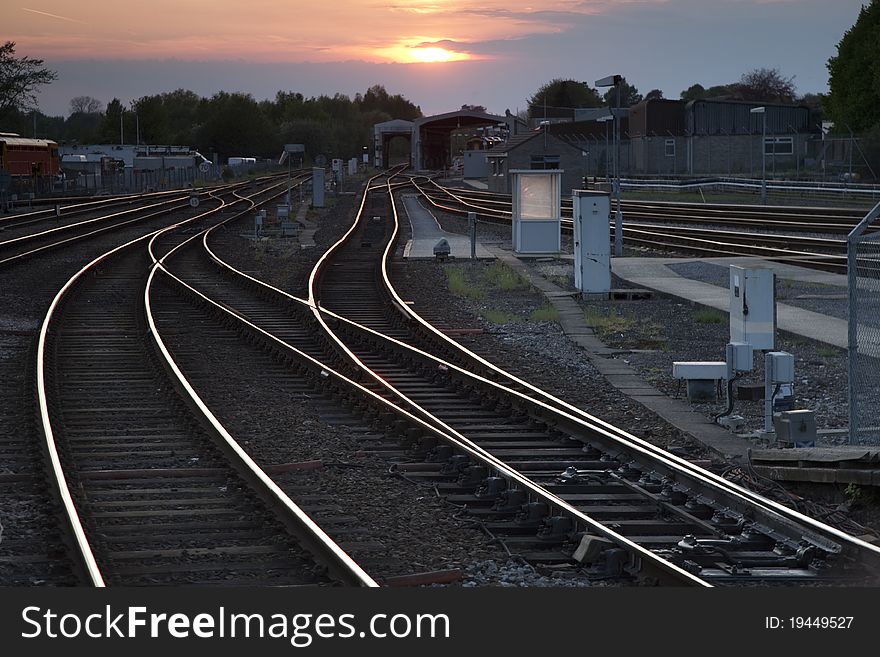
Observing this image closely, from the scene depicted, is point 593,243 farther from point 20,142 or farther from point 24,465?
point 20,142

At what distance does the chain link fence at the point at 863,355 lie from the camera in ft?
36.1

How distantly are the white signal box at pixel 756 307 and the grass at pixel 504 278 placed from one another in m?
12.7

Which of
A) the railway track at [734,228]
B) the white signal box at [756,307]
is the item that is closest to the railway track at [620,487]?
the white signal box at [756,307]

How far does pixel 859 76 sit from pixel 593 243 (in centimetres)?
7018

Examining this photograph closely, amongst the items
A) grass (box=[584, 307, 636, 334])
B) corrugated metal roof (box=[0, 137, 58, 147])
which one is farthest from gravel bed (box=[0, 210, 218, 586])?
corrugated metal roof (box=[0, 137, 58, 147])

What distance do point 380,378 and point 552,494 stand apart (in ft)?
17.5

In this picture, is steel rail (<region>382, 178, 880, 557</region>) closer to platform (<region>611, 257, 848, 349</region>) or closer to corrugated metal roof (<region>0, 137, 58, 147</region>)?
platform (<region>611, 257, 848, 349</region>)

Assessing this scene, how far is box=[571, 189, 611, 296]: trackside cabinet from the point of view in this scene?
23.6 m

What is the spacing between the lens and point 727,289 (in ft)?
82.5

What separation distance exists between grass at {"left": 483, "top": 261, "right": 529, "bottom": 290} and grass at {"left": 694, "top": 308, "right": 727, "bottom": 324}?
230 inches

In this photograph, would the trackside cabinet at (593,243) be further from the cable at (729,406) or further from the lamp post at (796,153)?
the lamp post at (796,153)

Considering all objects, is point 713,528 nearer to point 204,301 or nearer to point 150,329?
point 150,329

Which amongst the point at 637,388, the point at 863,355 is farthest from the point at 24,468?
the point at 863,355

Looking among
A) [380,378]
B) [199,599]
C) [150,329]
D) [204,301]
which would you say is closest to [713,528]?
[199,599]
